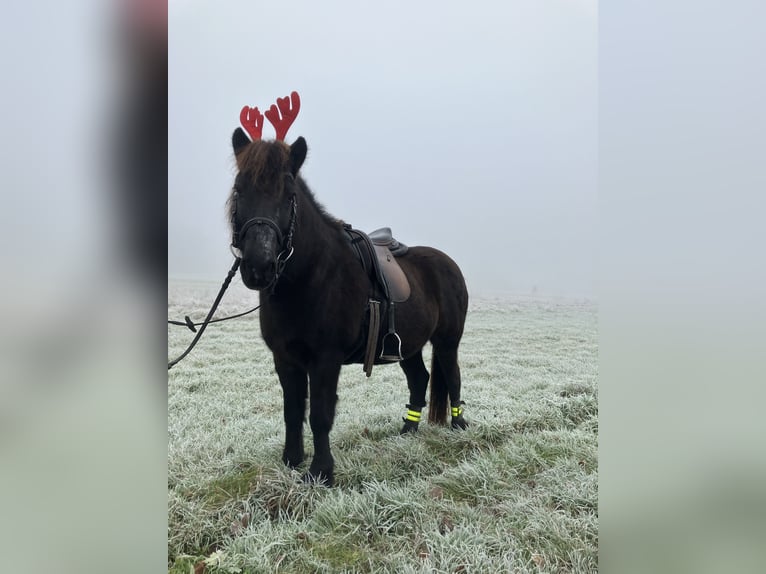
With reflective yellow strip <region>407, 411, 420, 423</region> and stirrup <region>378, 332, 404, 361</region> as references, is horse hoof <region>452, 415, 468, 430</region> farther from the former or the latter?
stirrup <region>378, 332, 404, 361</region>

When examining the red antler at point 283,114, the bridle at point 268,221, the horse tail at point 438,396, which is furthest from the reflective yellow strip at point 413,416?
the red antler at point 283,114

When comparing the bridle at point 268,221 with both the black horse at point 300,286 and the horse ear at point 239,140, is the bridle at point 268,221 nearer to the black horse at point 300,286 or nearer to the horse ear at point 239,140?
the black horse at point 300,286

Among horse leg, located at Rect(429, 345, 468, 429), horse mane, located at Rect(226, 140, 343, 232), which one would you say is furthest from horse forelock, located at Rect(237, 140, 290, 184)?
horse leg, located at Rect(429, 345, 468, 429)

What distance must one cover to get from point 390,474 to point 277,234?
177cm

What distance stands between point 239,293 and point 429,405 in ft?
8.08

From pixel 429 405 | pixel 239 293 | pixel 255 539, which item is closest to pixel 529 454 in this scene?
pixel 429 405

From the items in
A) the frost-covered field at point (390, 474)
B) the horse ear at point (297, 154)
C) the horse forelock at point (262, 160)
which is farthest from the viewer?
the horse ear at point (297, 154)

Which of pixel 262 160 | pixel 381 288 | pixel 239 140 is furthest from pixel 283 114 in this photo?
pixel 381 288

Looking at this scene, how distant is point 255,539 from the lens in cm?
216

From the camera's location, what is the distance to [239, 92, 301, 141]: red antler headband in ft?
8.68

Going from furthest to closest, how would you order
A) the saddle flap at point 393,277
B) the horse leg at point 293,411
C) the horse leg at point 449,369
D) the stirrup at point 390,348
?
the horse leg at point 449,369
the saddle flap at point 393,277
the stirrup at point 390,348
the horse leg at point 293,411

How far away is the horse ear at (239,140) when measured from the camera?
2.41m

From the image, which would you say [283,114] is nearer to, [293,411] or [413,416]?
[293,411]
